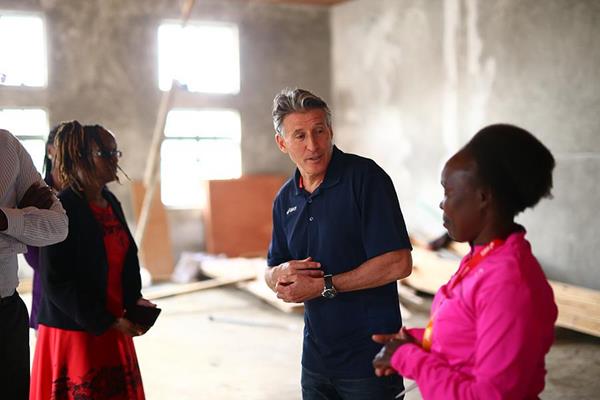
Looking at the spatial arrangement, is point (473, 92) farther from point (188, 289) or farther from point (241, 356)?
point (241, 356)

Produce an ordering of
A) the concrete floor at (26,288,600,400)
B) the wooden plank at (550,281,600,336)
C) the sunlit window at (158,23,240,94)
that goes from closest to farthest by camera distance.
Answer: the concrete floor at (26,288,600,400), the wooden plank at (550,281,600,336), the sunlit window at (158,23,240,94)

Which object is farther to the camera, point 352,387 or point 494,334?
point 352,387

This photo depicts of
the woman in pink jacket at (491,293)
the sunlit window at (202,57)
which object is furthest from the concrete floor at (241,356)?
the sunlit window at (202,57)

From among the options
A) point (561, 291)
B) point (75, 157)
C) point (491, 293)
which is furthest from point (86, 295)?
point (561, 291)

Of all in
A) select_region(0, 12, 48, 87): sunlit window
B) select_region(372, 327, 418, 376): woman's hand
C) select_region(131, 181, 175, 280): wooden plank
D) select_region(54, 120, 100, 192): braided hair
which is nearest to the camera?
select_region(372, 327, 418, 376): woman's hand

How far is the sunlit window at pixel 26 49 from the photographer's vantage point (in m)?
8.39

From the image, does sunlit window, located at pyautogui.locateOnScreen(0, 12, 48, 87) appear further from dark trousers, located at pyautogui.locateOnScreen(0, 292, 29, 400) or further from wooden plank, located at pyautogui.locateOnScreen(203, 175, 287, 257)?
dark trousers, located at pyautogui.locateOnScreen(0, 292, 29, 400)

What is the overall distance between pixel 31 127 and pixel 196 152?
A: 229 cm

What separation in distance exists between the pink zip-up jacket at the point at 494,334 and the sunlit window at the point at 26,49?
26.6 ft

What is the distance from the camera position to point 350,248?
6.93ft

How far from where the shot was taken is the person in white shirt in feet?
7.23

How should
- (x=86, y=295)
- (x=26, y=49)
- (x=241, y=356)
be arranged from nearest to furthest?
(x=86, y=295) < (x=241, y=356) < (x=26, y=49)

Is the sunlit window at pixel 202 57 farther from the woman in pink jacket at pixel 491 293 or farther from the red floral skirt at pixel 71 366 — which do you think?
the woman in pink jacket at pixel 491 293

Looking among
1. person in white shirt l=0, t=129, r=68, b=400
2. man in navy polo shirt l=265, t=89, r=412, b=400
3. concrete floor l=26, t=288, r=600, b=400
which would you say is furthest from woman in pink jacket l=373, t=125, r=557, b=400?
concrete floor l=26, t=288, r=600, b=400
